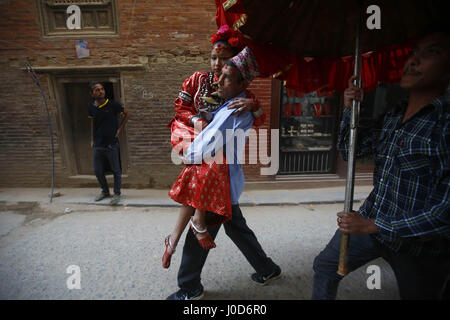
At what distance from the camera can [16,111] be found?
514cm

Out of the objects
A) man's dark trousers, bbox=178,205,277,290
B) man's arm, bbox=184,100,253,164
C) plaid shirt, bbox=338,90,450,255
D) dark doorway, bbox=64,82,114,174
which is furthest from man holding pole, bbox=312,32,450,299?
dark doorway, bbox=64,82,114,174

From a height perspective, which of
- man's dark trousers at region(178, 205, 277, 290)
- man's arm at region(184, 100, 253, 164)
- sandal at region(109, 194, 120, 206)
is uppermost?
man's arm at region(184, 100, 253, 164)

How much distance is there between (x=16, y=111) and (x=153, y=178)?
10.5 ft

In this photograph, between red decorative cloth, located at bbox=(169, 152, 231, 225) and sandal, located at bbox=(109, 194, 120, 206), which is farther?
sandal, located at bbox=(109, 194, 120, 206)

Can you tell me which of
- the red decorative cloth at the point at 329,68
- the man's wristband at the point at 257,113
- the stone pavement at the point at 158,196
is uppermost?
the red decorative cloth at the point at 329,68

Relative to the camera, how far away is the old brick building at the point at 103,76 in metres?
4.80

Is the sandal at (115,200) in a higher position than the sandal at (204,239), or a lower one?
lower

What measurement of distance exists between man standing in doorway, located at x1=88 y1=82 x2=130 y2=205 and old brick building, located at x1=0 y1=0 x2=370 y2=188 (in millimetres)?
565

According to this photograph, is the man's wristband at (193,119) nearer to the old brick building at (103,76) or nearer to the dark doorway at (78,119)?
the old brick building at (103,76)

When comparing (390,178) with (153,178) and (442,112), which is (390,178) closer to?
(442,112)

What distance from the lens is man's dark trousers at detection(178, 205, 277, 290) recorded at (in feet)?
6.70

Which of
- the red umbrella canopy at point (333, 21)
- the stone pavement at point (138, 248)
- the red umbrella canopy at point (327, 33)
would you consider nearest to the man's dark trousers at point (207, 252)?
the stone pavement at point (138, 248)

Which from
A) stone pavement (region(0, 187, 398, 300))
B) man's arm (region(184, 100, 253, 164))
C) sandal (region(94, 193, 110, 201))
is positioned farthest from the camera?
sandal (region(94, 193, 110, 201))

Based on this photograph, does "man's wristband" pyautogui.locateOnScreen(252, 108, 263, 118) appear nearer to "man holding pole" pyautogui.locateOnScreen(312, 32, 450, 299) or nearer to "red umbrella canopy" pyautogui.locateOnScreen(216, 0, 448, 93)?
"red umbrella canopy" pyautogui.locateOnScreen(216, 0, 448, 93)
